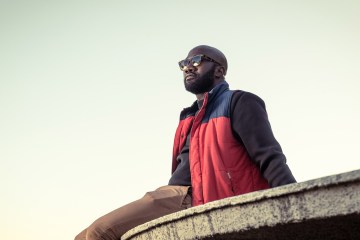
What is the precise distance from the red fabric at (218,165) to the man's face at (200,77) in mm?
1022

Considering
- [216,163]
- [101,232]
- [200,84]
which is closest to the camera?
[101,232]

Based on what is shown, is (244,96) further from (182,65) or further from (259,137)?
(182,65)

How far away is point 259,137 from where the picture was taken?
375 cm

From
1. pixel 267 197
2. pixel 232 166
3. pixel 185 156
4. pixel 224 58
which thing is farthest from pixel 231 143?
pixel 267 197

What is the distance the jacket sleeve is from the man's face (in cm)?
90

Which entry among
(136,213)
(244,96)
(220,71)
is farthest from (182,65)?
(136,213)

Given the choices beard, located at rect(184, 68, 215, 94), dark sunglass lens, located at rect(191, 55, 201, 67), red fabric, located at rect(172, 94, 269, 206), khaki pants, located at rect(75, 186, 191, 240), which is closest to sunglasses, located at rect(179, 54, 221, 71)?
dark sunglass lens, located at rect(191, 55, 201, 67)

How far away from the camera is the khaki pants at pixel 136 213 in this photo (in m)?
3.31

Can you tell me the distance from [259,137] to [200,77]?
5.10 feet

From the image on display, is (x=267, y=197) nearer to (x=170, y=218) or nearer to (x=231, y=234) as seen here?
(x=231, y=234)

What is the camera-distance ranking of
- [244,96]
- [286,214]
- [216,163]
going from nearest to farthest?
[286,214]
[216,163]
[244,96]

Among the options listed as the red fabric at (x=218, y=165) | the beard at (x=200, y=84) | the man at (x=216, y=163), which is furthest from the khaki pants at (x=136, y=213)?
the beard at (x=200, y=84)

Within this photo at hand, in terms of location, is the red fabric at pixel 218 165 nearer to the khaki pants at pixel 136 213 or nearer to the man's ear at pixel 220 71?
the khaki pants at pixel 136 213

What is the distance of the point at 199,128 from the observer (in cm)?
411
